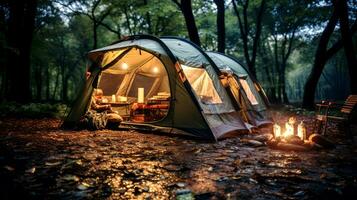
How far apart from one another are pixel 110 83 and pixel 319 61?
10.5m

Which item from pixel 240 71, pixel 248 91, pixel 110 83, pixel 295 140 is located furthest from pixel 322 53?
pixel 110 83

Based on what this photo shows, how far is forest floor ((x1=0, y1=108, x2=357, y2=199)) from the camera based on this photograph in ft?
12.3

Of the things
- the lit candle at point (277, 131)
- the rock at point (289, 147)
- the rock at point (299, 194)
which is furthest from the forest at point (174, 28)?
the rock at point (299, 194)

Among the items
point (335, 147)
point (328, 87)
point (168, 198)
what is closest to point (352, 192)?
point (168, 198)

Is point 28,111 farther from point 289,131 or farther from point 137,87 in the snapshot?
point 289,131

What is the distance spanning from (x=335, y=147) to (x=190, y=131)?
3419mm

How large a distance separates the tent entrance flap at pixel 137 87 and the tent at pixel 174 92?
0.04 meters

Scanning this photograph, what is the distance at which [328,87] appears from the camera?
51.1m

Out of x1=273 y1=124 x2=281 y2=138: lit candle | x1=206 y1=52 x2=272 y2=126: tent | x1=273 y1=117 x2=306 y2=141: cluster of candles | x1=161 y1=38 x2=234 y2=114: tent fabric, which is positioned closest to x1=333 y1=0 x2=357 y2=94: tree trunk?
x1=206 y1=52 x2=272 y2=126: tent

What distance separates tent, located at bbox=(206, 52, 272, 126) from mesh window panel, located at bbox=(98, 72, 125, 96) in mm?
3737

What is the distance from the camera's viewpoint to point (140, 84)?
1233 cm

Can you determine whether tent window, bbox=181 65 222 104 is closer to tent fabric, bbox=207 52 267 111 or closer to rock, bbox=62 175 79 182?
tent fabric, bbox=207 52 267 111

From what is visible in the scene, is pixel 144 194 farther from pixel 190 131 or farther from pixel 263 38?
pixel 263 38

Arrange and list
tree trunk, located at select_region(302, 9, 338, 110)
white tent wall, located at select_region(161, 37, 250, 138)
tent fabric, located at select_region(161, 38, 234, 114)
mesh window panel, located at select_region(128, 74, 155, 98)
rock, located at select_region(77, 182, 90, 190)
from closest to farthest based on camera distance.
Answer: rock, located at select_region(77, 182, 90, 190) → white tent wall, located at select_region(161, 37, 250, 138) → tent fabric, located at select_region(161, 38, 234, 114) → mesh window panel, located at select_region(128, 74, 155, 98) → tree trunk, located at select_region(302, 9, 338, 110)
